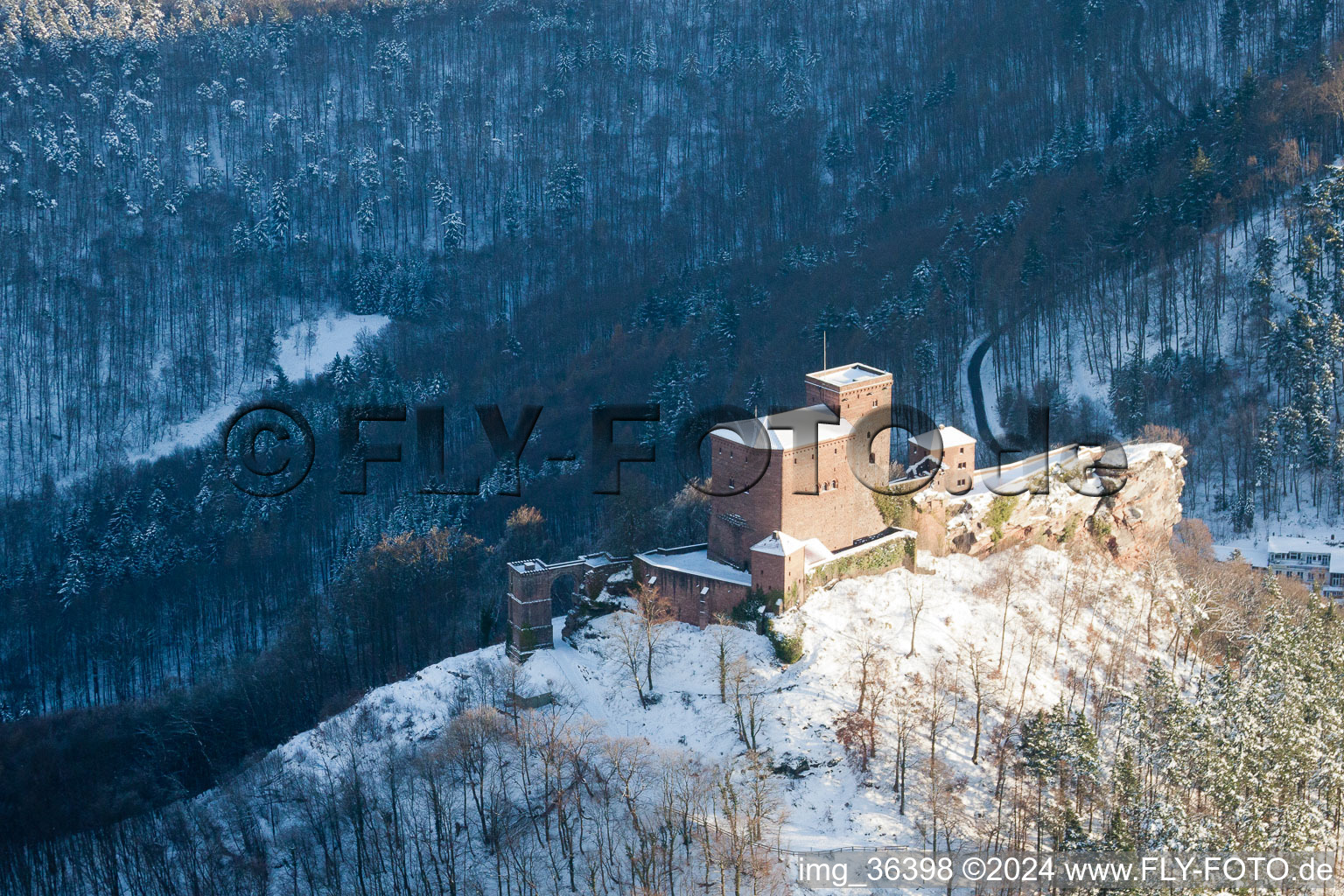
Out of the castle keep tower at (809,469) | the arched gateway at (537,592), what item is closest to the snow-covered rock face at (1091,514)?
the castle keep tower at (809,469)

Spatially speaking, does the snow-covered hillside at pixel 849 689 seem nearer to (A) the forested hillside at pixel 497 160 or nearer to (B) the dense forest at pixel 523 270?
(B) the dense forest at pixel 523 270

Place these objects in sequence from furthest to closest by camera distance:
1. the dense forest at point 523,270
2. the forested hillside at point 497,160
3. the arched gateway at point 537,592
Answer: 1. the forested hillside at point 497,160
2. the dense forest at point 523,270
3. the arched gateway at point 537,592

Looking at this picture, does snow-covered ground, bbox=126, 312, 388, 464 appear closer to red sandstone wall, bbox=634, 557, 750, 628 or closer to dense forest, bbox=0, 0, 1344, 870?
dense forest, bbox=0, 0, 1344, 870

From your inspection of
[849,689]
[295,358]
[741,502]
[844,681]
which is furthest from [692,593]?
[295,358]

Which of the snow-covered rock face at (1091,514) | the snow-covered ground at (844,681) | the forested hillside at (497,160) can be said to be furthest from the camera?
the forested hillside at (497,160)

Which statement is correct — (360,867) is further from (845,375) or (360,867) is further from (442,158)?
(442,158)

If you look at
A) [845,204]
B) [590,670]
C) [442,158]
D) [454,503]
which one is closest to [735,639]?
[590,670]

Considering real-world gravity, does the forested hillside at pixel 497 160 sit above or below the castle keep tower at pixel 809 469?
above

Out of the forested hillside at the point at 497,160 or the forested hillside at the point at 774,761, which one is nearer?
the forested hillside at the point at 774,761

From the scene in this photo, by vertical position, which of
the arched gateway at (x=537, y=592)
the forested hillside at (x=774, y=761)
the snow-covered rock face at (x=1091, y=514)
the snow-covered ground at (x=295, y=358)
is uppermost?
the snow-covered ground at (x=295, y=358)
